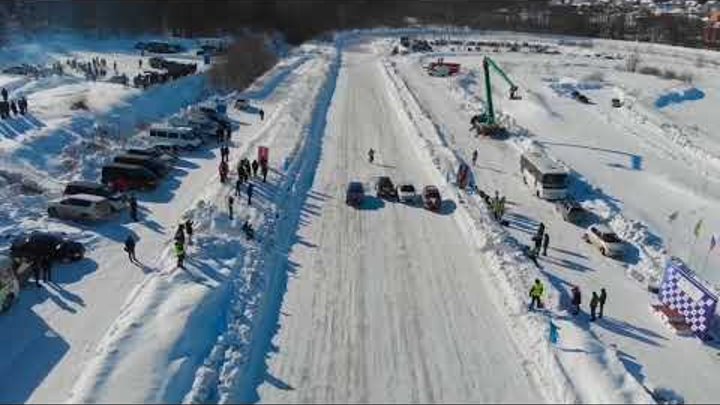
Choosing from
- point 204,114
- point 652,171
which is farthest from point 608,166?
point 204,114

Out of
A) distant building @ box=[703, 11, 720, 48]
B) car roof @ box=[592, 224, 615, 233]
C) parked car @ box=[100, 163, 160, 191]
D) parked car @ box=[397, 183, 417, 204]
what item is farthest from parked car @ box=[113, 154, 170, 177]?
distant building @ box=[703, 11, 720, 48]

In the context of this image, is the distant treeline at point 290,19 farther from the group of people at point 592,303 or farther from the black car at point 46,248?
the group of people at point 592,303

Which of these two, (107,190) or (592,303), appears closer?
(592,303)

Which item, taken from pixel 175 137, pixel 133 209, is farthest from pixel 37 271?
pixel 175 137

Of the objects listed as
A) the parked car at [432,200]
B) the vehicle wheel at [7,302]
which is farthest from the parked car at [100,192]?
the parked car at [432,200]

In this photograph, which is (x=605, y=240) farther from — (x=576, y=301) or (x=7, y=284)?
(x=7, y=284)

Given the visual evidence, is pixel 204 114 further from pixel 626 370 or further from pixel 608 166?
pixel 626 370
